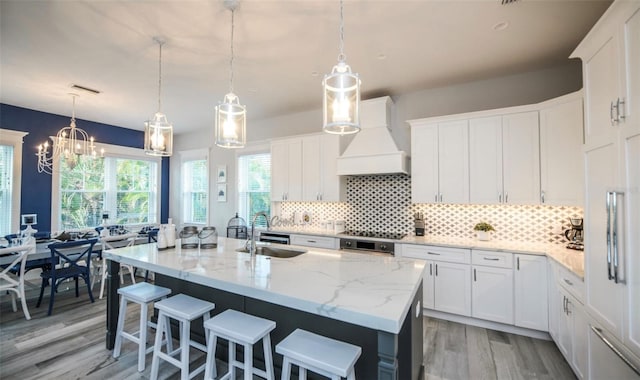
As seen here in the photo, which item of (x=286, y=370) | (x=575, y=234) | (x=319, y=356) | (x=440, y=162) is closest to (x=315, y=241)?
(x=440, y=162)

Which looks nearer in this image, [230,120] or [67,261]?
[230,120]

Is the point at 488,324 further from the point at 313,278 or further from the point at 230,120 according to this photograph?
the point at 230,120

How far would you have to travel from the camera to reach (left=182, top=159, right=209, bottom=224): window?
20.4 feet

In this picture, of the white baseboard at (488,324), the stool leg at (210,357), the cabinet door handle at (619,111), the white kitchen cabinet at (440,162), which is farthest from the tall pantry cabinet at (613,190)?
the stool leg at (210,357)

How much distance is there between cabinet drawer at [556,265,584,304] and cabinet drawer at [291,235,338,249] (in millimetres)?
2356

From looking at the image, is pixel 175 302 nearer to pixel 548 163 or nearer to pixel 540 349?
pixel 540 349

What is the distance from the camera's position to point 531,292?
2.78 metres

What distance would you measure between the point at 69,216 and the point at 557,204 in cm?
731

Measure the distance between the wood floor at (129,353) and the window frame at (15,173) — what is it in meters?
1.70

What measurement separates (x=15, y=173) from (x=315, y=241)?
4818 mm

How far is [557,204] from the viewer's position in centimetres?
286

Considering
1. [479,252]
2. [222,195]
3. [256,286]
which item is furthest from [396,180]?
[222,195]

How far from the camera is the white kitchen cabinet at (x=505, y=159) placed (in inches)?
118

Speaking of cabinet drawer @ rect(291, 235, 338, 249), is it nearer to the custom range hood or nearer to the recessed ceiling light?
the custom range hood
